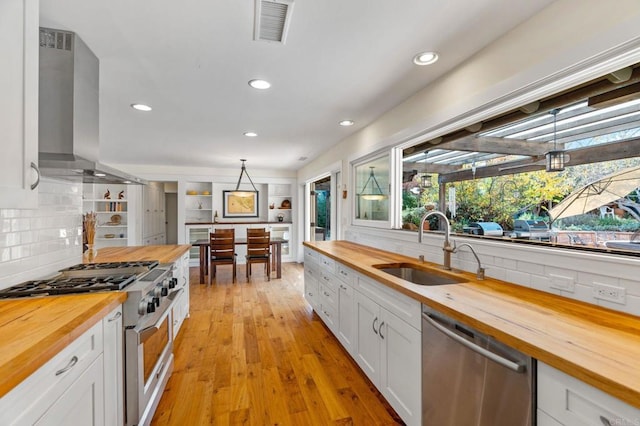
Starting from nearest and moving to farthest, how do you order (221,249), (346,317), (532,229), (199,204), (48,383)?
(48,383) → (532,229) → (346,317) → (221,249) → (199,204)

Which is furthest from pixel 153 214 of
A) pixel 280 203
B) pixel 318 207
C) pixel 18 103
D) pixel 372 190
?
pixel 18 103

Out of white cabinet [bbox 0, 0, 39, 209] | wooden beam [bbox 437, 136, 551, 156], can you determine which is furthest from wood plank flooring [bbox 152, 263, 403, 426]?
wooden beam [bbox 437, 136, 551, 156]

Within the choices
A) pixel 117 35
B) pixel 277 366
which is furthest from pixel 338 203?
pixel 117 35

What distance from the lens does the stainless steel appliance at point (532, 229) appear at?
1.65m

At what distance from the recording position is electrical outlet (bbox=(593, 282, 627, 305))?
1220 mm

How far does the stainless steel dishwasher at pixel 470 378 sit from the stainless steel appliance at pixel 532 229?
32.6 inches

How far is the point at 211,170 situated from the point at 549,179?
21.1 ft

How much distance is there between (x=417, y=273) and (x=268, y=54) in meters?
1.95

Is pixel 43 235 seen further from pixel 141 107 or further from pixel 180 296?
pixel 141 107

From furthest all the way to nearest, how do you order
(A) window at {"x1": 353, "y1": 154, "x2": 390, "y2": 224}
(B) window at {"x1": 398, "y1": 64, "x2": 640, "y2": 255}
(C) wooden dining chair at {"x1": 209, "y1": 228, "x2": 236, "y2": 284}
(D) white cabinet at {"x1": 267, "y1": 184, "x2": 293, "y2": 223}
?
(D) white cabinet at {"x1": 267, "y1": 184, "x2": 293, "y2": 223}
(C) wooden dining chair at {"x1": 209, "y1": 228, "x2": 236, "y2": 284}
(A) window at {"x1": 353, "y1": 154, "x2": 390, "y2": 224}
(B) window at {"x1": 398, "y1": 64, "x2": 640, "y2": 255}

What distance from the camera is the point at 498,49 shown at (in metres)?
1.73

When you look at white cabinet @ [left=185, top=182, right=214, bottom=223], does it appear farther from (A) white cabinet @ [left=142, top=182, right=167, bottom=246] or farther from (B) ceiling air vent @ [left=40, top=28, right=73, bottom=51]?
(B) ceiling air vent @ [left=40, top=28, right=73, bottom=51]

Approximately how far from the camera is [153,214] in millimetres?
7027

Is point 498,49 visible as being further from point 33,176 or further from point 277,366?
point 277,366
